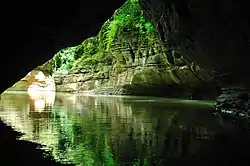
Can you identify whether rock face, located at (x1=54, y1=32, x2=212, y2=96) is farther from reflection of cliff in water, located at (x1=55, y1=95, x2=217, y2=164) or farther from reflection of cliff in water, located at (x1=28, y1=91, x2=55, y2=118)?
reflection of cliff in water, located at (x1=55, y1=95, x2=217, y2=164)

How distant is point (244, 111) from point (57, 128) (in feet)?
31.0

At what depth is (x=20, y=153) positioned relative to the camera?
873 centimetres

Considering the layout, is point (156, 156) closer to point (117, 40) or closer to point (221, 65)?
point (221, 65)

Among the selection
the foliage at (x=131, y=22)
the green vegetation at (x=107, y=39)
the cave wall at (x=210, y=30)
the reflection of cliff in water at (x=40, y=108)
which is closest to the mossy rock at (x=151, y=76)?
the green vegetation at (x=107, y=39)

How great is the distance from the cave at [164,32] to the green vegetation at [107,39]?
42.8ft

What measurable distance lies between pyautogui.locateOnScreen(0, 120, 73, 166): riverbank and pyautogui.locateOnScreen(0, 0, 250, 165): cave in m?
1.44

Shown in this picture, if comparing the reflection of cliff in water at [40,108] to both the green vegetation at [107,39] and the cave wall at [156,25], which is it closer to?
the cave wall at [156,25]

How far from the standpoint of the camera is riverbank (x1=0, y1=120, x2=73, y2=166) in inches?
310

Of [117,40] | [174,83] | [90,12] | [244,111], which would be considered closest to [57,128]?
[90,12]

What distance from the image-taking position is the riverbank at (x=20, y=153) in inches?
310

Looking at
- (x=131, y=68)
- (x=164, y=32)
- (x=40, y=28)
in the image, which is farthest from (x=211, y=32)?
(x=131, y=68)

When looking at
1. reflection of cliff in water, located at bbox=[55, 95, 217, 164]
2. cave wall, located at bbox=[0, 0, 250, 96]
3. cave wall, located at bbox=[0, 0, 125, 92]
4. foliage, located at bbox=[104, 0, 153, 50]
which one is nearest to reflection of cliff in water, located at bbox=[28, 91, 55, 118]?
reflection of cliff in water, located at bbox=[55, 95, 217, 164]

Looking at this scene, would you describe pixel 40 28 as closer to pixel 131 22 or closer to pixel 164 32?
pixel 164 32

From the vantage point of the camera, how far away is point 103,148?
32.4 feet
